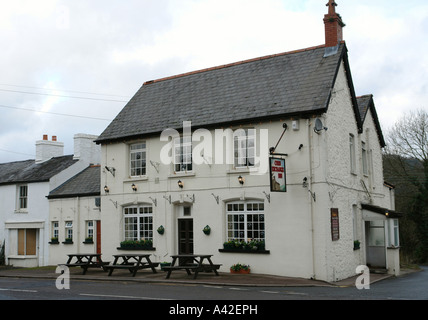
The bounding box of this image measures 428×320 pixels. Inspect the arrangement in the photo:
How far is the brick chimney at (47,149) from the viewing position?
1276 inches

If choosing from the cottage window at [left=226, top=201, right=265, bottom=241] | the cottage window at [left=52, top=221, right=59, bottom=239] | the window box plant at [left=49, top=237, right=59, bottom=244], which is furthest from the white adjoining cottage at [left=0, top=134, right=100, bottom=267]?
the cottage window at [left=226, top=201, right=265, bottom=241]

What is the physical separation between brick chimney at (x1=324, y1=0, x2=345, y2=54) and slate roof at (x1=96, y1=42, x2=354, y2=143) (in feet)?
1.06

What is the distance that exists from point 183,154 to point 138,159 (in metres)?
2.58

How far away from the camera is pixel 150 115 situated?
2345cm

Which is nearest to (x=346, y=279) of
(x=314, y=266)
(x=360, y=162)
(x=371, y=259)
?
(x=314, y=266)

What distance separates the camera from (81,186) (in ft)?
90.1

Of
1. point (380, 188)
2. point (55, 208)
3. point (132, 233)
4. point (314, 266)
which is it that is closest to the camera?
point (314, 266)

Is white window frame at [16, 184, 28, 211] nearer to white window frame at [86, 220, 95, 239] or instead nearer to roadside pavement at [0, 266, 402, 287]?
white window frame at [86, 220, 95, 239]

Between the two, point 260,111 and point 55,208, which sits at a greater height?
point 260,111

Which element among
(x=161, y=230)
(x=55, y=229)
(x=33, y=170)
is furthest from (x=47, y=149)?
(x=161, y=230)

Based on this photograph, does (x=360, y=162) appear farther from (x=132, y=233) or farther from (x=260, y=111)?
(x=132, y=233)

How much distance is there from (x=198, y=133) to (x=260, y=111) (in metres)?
2.90

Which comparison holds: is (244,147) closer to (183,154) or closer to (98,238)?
(183,154)
